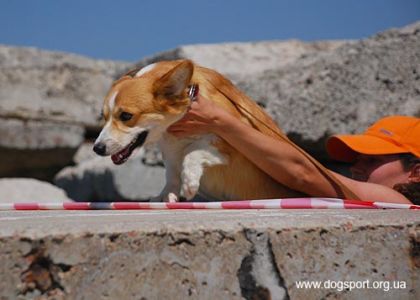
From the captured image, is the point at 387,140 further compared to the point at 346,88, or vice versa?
the point at 346,88

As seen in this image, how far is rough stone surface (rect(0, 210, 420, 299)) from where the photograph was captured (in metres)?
1.33

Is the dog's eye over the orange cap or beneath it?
over

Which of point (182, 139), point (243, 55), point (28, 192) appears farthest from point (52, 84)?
point (182, 139)

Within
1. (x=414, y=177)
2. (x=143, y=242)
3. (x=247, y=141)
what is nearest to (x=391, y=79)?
(x=414, y=177)

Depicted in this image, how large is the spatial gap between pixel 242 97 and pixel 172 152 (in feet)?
1.32

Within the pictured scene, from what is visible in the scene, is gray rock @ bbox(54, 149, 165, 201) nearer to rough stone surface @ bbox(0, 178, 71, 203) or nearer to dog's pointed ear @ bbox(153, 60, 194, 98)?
rough stone surface @ bbox(0, 178, 71, 203)

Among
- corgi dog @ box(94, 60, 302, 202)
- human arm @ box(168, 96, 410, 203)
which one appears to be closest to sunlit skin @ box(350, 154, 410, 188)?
human arm @ box(168, 96, 410, 203)

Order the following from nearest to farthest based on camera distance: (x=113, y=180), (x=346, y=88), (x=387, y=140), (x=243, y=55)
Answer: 1. (x=387, y=140)
2. (x=346, y=88)
3. (x=113, y=180)
4. (x=243, y=55)

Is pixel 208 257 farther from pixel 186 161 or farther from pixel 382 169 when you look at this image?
pixel 382 169

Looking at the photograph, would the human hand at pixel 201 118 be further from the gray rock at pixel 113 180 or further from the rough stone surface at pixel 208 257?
the gray rock at pixel 113 180

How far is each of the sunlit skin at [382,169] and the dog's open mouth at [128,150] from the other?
44.4 inches

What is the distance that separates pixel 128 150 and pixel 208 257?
127cm

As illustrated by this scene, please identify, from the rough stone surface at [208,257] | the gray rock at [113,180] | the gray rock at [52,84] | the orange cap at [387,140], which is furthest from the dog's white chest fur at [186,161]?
the gray rock at [52,84]

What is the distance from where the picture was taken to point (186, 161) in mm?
2641
